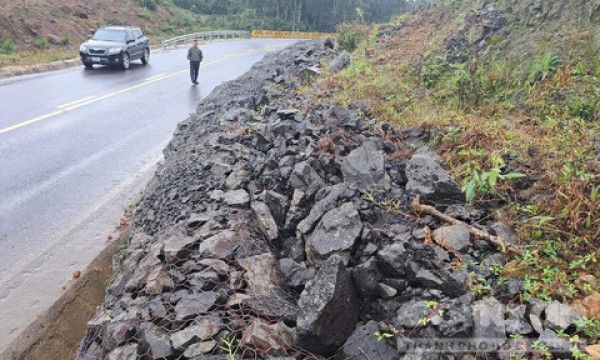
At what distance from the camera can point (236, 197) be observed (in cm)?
486

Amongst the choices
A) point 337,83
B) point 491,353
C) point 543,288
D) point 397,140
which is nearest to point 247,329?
point 491,353

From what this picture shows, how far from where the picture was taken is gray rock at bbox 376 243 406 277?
3.30 metres

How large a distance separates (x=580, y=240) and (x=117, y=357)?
11.5 feet

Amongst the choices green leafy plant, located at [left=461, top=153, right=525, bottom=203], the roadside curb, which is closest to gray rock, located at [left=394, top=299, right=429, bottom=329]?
green leafy plant, located at [left=461, top=153, right=525, bottom=203]

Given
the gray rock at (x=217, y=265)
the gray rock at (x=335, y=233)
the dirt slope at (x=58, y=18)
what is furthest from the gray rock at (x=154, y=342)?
the dirt slope at (x=58, y=18)

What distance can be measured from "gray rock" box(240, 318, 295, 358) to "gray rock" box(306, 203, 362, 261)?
2.25 feet

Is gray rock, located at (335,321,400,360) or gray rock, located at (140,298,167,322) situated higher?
gray rock, located at (335,321,400,360)

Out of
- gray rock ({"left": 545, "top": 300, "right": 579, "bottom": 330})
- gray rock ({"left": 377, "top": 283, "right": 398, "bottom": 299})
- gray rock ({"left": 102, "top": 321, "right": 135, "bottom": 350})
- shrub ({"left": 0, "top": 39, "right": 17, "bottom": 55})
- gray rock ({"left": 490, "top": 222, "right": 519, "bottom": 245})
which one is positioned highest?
gray rock ({"left": 490, "top": 222, "right": 519, "bottom": 245})

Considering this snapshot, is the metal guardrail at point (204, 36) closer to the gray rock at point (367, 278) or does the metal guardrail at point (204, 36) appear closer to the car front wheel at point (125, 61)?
the car front wheel at point (125, 61)

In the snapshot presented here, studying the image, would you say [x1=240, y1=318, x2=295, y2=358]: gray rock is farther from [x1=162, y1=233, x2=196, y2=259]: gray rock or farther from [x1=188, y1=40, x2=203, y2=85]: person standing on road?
[x1=188, y1=40, x2=203, y2=85]: person standing on road

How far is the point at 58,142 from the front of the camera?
9.22 m

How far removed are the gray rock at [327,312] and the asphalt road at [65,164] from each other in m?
3.31

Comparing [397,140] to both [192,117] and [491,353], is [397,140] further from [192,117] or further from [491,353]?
[192,117]

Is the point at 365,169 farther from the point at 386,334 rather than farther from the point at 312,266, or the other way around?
the point at 386,334
